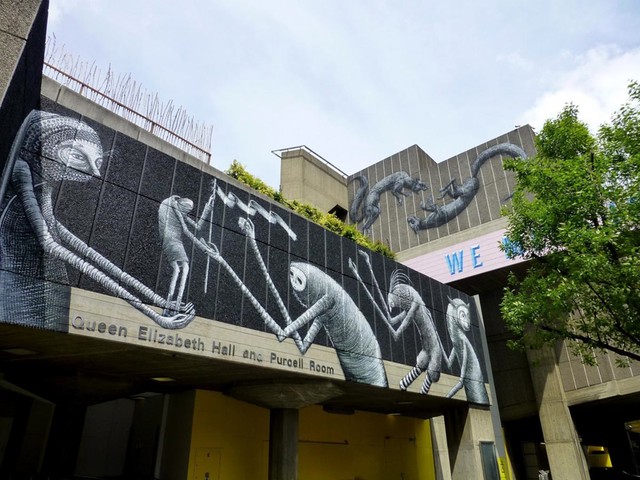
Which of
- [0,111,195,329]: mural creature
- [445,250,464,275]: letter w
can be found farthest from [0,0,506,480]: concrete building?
[445,250,464,275]: letter w

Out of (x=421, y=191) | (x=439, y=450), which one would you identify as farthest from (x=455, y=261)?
Result: (x=439, y=450)

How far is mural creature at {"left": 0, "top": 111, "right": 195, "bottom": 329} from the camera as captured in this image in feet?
28.6

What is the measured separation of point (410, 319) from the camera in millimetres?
19547

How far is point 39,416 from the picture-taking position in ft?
65.5

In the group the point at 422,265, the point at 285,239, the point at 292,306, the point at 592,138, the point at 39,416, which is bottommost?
the point at 39,416

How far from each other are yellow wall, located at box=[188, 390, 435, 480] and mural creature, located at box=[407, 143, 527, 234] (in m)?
14.3

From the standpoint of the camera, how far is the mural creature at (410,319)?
18234mm

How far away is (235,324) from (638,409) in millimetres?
34033

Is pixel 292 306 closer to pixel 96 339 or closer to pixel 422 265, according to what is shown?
pixel 96 339

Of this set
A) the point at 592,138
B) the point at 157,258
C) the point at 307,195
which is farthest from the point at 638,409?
the point at 157,258

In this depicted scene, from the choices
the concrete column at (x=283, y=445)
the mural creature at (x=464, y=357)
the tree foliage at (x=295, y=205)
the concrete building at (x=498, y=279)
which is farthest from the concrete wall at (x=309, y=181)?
the concrete column at (x=283, y=445)

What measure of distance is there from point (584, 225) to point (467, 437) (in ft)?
42.0

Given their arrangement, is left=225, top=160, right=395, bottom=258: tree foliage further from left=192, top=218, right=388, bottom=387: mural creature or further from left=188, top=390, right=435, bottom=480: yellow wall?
left=188, top=390, right=435, bottom=480: yellow wall

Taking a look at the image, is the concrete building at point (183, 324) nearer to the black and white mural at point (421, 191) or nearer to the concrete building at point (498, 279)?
the concrete building at point (498, 279)
